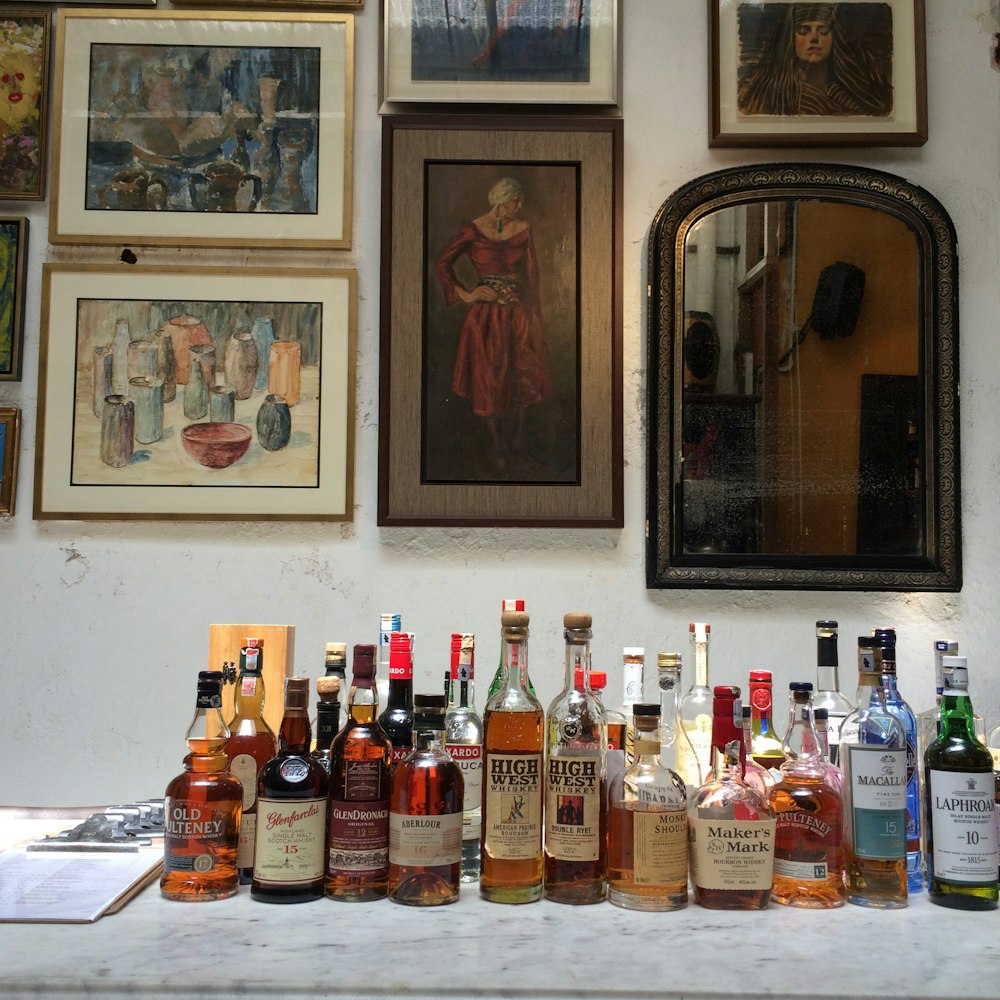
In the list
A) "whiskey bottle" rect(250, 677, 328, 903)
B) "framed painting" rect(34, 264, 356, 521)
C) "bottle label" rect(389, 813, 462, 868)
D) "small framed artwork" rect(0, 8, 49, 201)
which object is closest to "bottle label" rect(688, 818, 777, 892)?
"bottle label" rect(389, 813, 462, 868)

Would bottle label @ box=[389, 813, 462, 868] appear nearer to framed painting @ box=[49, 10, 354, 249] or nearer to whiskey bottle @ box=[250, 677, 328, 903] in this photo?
whiskey bottle @ box=[250, 677, 328, 903]

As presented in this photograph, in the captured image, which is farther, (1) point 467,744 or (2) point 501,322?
(2) point 501,322

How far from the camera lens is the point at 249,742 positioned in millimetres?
1277

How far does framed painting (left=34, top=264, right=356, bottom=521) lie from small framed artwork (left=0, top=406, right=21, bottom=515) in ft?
0.16

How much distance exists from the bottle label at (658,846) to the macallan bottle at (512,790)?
0.12 metres

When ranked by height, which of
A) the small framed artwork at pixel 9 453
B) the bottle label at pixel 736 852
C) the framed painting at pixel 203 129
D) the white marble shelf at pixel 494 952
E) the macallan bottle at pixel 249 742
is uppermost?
the framed painting at pixel 203 129

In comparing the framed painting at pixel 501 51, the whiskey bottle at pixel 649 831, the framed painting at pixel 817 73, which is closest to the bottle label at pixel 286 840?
the whiskey bottle at pixel 649 831

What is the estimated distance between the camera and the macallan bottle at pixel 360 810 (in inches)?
46.4

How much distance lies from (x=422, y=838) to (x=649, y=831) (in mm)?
267

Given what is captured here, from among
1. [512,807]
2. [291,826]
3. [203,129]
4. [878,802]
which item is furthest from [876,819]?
[203,129]

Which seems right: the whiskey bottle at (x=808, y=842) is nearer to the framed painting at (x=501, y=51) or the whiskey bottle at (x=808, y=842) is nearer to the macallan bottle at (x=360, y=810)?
the macallan bottle at (x=360, y=810)

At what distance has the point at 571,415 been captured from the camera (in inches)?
74.7

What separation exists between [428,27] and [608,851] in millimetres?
1585

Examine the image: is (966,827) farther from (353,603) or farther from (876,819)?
(353,603)
